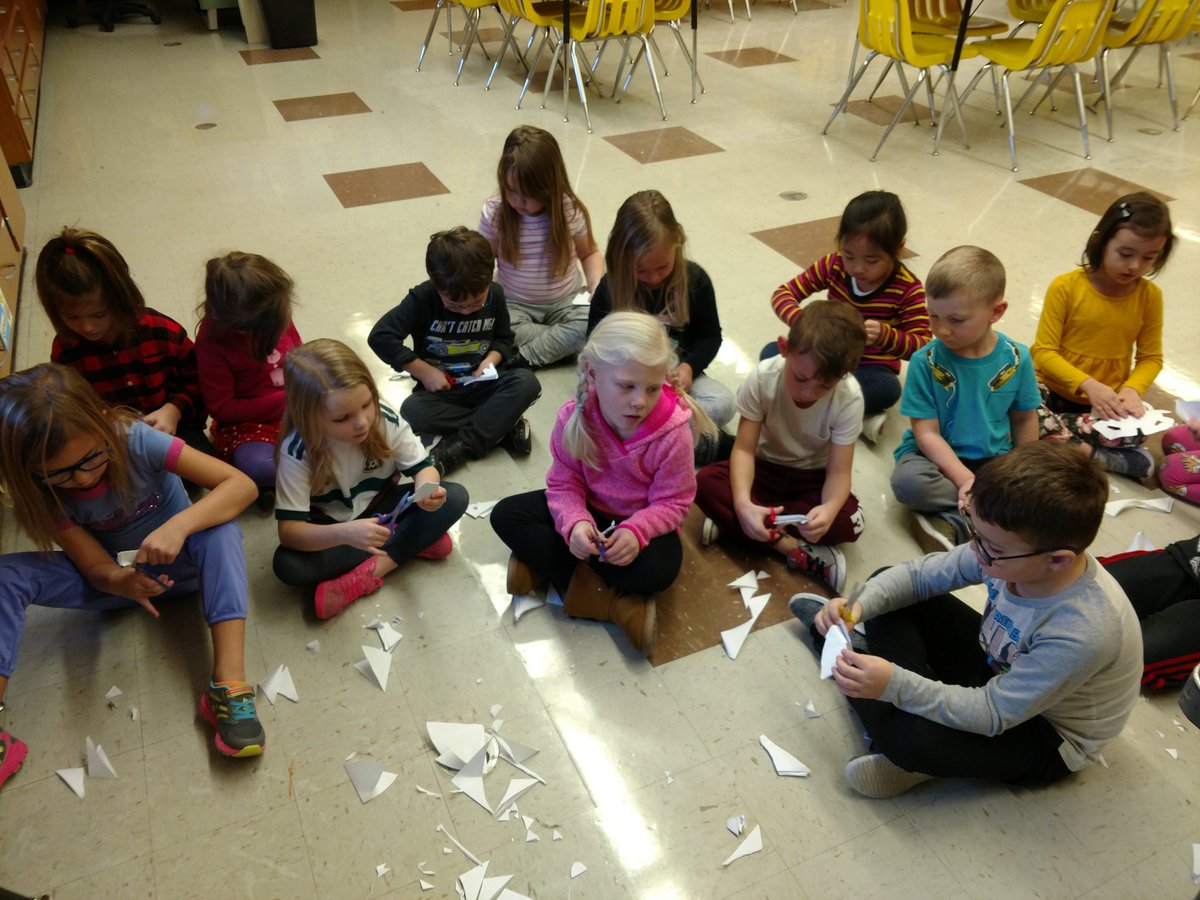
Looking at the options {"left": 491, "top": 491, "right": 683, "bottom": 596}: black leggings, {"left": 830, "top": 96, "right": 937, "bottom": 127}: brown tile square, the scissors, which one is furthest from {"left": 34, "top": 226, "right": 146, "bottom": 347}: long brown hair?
{"left": 830, "top": 96, "right": 937, "bottom": 127}: brown tile square

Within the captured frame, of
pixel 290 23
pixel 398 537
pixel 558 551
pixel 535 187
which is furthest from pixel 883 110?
pixel 398 537

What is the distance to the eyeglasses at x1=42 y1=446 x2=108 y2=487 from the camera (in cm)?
163

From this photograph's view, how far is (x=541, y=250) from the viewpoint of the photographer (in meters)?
2.87

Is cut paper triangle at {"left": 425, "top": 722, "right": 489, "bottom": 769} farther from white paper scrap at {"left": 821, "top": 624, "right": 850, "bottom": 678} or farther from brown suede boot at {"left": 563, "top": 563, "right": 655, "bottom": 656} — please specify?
white paper scrap at {"left": 821, "top": 624, "right": 850, "bottom": 678}

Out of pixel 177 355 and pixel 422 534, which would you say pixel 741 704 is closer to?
pixel 422 534

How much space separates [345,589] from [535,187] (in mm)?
1391

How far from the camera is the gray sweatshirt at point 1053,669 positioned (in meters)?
1.37

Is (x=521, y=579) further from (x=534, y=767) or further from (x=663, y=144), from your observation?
(x=663, y=144)

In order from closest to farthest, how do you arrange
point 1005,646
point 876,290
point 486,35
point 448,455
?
point 1005,646 < point 448,455 < point 876,290 < point 486,35

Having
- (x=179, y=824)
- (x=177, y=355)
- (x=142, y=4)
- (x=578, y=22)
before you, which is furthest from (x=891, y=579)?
(x=142, y=4)

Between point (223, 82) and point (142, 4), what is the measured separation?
85.5 inches

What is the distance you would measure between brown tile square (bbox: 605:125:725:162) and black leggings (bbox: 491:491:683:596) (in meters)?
3.06

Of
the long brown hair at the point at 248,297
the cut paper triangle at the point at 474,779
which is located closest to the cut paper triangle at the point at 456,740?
the cut paper triangle at the point at 474,779

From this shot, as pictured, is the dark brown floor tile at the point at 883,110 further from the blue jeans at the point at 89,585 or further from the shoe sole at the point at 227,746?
the shoe sole at the point at 227,746
